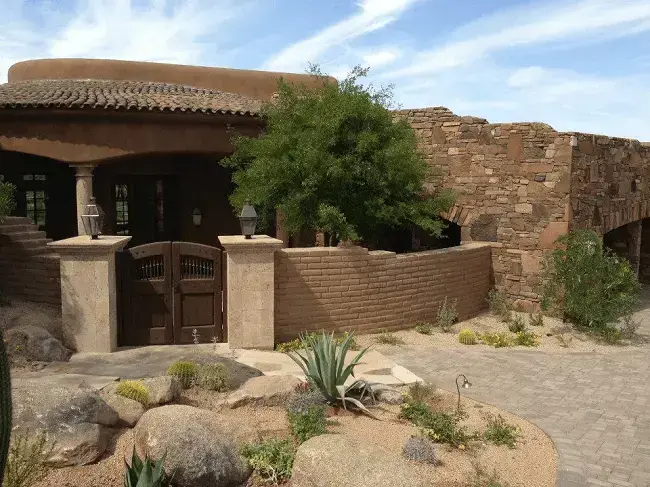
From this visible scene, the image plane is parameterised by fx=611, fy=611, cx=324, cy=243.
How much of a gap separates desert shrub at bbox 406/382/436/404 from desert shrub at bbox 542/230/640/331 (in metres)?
Answer: 5.07

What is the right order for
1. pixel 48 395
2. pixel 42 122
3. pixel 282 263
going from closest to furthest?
pixel 48 395
pixel 282 263
pixel 42 122

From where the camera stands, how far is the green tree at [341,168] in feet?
35.9

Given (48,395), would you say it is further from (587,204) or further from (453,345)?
(587,204)

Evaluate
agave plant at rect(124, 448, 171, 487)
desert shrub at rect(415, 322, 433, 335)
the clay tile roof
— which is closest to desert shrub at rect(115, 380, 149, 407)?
agave plant at rect(124, 448, 171, 487)

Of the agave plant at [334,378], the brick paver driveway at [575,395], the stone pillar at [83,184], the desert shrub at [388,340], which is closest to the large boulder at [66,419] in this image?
the agave plant at [334,378]

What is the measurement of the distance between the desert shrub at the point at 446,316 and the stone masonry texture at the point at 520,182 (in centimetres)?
190

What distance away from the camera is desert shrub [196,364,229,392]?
707 centimetres

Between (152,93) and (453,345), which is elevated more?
(152,93)

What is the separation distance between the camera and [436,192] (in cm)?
1355

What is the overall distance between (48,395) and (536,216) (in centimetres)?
973

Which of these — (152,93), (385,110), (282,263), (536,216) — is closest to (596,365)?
(536,216)

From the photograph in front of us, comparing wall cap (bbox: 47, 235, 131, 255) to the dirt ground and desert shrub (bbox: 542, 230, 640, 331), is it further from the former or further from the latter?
A: desert shrub (bbox: 542, 230, 640, 331)

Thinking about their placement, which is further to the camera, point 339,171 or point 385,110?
point 385,110

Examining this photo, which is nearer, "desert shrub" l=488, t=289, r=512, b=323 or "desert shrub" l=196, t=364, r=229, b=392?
"desert shrub" l=196, t=364, r=229, b=392
